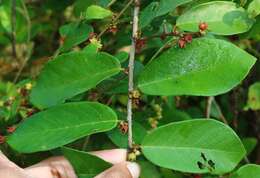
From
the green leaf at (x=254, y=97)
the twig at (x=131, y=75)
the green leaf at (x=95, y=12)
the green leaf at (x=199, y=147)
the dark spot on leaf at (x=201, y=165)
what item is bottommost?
the green leaf at (x=254, y=97)

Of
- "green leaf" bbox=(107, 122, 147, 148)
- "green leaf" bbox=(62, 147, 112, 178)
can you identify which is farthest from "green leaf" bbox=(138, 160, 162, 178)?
"green leaf" bbox=(62, 147, 112, 178)

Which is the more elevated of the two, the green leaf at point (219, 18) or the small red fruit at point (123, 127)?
the green leaf at point (219, 18)

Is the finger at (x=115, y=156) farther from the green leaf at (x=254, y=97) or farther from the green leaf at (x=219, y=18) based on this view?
the green leaf at (x=254, y=97)

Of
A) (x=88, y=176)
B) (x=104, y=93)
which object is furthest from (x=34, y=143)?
(x=104, y=93)

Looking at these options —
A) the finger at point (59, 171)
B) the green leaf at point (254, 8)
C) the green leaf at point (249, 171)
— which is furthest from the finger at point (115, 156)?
the green leaf at point (254, 8)

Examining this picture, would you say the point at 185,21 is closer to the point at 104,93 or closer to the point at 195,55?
the point at 195,55

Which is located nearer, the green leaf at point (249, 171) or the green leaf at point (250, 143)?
the green leaf at point (249, 171)
